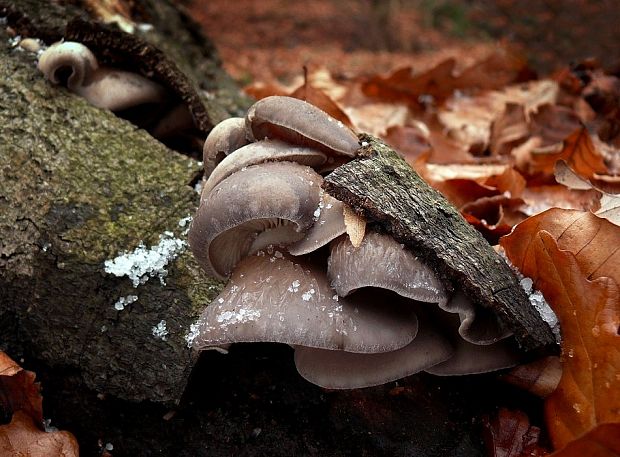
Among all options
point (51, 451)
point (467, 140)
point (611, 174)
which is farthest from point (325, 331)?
point (467, 140)

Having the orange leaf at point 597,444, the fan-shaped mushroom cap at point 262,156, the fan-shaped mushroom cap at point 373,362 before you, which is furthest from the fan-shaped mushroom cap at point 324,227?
the orange leaf at point 597,444

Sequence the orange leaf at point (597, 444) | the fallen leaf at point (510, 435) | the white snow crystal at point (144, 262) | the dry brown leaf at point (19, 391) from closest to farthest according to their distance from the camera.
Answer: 1. the orange leaf at point (597, 444)
2. the fallen leaf at point (510, 435)
3. the dry brown leaf at point (19, 391)
4. the white snow crystal at point (144, 262)

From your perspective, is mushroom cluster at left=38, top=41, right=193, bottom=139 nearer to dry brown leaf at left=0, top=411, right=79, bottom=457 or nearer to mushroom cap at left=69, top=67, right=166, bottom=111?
mushroom cap at left=69, top=67, right=166, bottom=111

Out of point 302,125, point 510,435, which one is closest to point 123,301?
point 302,125

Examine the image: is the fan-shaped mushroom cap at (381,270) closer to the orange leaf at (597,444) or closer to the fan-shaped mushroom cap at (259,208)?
the fan-shaped mushroom cap at (259,208)

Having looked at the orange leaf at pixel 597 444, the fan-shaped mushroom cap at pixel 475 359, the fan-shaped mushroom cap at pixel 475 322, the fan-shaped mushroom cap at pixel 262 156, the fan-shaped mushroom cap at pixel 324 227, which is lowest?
the fan-shaped mushroom cap at pixel 475 359

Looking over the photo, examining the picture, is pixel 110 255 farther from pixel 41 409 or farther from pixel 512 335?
pixel 512 335

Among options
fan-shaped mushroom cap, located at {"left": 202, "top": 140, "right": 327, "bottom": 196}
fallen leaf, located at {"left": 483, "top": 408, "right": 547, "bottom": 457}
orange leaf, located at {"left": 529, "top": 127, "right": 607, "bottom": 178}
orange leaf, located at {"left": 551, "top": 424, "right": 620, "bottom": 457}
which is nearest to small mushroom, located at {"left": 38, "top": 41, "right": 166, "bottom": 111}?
fan-shaped mushroom cap, located at {"left": 202, "top": 140, "right": 327, "bottom": 196}
